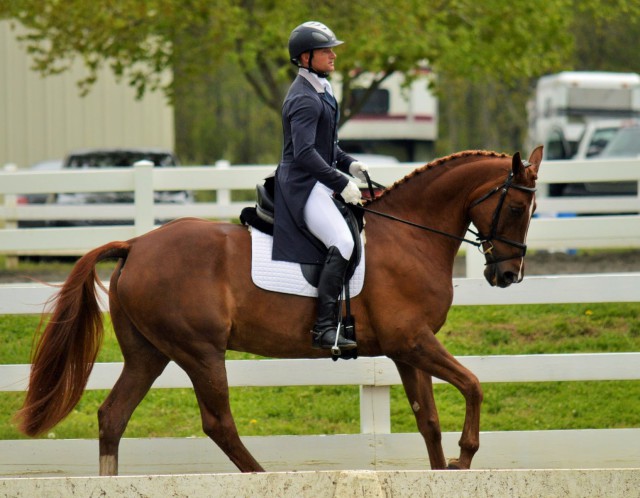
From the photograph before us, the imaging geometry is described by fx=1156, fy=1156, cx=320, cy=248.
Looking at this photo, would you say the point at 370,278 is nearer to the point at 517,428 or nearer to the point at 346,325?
the point at 346,325

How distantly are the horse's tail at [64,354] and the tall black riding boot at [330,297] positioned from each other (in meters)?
1.19

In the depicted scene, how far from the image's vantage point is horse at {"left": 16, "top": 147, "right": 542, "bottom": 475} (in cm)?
652

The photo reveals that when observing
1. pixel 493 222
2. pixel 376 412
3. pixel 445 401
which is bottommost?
pixel 445 401

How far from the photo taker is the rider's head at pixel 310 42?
6.50 meters

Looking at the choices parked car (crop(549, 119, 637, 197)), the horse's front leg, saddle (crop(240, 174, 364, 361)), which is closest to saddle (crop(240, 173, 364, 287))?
saddle (crop(240, 174, 364, 361))

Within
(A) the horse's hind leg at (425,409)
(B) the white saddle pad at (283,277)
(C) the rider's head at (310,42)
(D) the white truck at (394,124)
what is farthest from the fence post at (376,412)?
(D) the white truck at (394,124)

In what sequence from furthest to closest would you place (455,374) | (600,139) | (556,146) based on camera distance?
(556,146) < (600,139) < (455,374)

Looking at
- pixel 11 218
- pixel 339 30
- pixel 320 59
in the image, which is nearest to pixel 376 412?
pixel 320 59

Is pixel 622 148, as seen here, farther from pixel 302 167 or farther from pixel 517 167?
pixel 302 167

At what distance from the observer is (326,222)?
6504 mm

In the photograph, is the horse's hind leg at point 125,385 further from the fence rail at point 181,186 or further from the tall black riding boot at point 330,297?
the fence rail at point 181,186

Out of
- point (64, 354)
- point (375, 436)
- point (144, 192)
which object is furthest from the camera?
point (144, 192)

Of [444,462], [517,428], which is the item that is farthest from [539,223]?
[444,462]

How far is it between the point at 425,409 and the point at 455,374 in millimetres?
413
